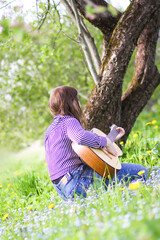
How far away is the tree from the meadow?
48 centimetres

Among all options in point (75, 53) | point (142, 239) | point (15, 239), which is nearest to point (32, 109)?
point (75, 53)

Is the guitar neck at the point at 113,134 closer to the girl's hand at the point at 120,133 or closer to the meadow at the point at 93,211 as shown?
the girl's hand at the point at 120,133

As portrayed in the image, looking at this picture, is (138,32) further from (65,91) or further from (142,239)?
(142,239)

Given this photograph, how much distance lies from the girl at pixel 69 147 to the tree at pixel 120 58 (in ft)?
2.73

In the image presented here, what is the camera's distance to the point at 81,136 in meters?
2.33

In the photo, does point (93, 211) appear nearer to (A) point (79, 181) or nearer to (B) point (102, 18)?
(A) point (79, 181)

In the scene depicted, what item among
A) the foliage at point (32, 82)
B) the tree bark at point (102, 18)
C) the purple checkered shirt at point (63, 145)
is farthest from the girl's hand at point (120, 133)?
the foliage at point (32, 82)

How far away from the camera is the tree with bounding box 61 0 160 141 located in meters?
3.35

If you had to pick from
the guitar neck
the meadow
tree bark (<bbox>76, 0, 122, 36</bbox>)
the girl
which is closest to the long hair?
the girl

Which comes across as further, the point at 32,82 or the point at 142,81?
the point at 32,82

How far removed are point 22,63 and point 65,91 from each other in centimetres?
488

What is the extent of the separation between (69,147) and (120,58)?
4.63 feet

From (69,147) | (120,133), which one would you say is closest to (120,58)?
(120,133)

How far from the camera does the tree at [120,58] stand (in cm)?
335
